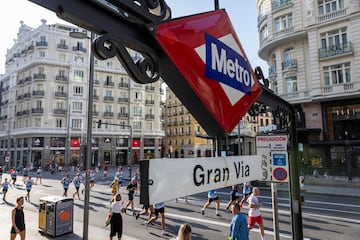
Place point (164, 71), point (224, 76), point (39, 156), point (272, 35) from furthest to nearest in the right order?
point (39, 156) → point (272, 35) → point (224, 76) → point (164, 71)

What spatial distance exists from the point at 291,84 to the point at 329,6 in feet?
25.9

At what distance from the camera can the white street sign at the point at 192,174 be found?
5.62ft

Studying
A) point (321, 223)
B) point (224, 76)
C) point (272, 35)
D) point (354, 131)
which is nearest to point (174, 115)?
point (272, 35)

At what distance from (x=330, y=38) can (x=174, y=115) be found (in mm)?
51128

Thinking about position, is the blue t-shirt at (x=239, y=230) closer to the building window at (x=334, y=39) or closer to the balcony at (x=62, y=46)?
the building window at (x=334, y=39)

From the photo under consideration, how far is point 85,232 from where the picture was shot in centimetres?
826

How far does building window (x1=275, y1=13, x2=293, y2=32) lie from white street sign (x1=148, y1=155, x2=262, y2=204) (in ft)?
94.6

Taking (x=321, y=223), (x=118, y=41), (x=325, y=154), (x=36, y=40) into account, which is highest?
(x=36, y=40)

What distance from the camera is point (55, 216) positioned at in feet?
31.4

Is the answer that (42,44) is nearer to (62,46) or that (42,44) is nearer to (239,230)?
(62,46)

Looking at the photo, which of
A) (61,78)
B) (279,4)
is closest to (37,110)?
(61,78)

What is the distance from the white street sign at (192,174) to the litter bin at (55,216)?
29.6ft

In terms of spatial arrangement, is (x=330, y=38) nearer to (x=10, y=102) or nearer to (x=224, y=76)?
(x=224, y=76)

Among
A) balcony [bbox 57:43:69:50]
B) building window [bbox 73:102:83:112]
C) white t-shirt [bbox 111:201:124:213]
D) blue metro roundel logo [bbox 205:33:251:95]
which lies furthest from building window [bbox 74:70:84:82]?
blue metro roundel logo [bbox 205:33:251:95]
